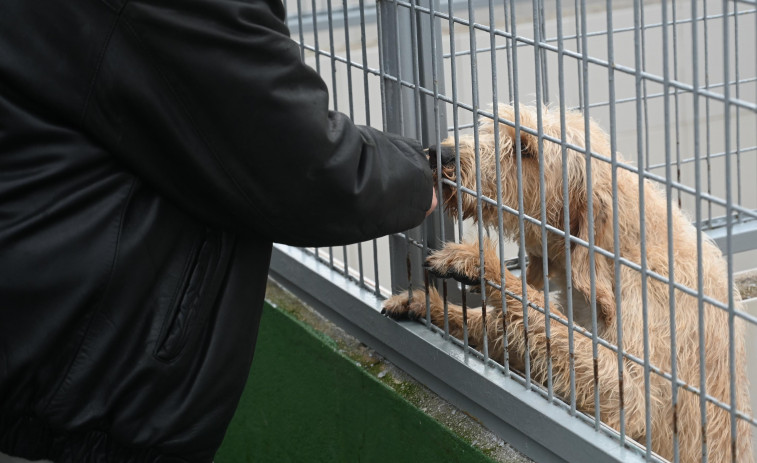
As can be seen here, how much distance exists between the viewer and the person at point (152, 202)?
4.76 feet

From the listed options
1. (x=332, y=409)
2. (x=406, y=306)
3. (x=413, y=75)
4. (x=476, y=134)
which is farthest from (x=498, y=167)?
(x=332, y=409)

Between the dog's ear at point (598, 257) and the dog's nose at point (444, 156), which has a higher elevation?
the dog's nose at point (444, 156)

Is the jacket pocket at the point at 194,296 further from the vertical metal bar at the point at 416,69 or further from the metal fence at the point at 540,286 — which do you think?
the vertical metal bar at the point at 416,69

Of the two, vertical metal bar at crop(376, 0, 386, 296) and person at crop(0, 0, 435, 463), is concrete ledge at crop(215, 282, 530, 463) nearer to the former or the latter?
vertical metal bar at crop(376, 0, 386, 296)

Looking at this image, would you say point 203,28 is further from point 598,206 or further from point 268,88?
point 598,206

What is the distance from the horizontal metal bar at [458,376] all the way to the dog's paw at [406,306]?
0.03 meters

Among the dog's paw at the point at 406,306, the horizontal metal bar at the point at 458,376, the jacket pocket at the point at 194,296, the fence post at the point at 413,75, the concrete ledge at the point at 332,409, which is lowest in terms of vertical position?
the concrete ledge at the point at 332,409

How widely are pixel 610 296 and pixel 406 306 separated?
0.58 m

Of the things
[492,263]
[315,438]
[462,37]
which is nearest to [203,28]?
[492,263]

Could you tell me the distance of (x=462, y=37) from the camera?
6.68 m

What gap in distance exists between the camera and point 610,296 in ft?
8.27

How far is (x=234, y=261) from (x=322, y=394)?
4.61 feet

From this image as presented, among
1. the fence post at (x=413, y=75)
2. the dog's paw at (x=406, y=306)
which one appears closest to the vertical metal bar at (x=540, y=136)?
the fence post at (x=413, y=75)

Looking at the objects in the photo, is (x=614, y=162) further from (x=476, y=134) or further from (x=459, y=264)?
(x=459, y=264)
